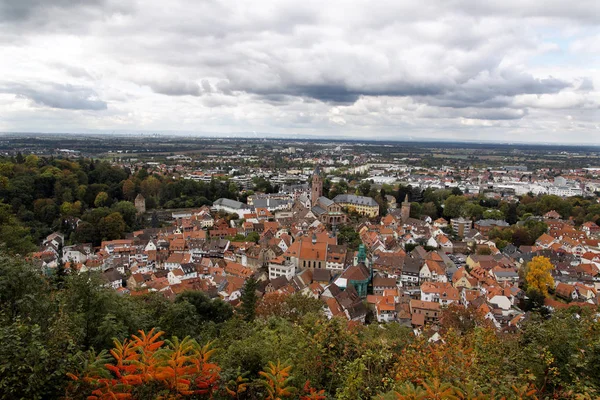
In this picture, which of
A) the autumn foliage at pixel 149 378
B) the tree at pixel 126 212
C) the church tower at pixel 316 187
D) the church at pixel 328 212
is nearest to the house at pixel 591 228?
the church at pixel 328 212

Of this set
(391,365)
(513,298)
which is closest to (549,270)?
(513,298)

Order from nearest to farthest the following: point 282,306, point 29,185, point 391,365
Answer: point 391,365
point 282,306
point 29,185

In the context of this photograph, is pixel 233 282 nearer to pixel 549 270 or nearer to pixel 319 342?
pixel 319 342

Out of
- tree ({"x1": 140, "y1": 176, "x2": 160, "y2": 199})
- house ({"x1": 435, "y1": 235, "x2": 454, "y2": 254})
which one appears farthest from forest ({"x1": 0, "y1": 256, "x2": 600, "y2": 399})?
tree ({"x1": 140, "y1": 176, "x2": 160, "y2": 199})

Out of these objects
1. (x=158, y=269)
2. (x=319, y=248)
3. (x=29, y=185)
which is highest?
(x=29, y=185)

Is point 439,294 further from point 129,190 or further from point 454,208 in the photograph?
point 129,190

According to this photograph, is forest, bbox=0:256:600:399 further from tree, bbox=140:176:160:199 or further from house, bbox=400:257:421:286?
tree, bbox=140:176:160:199
